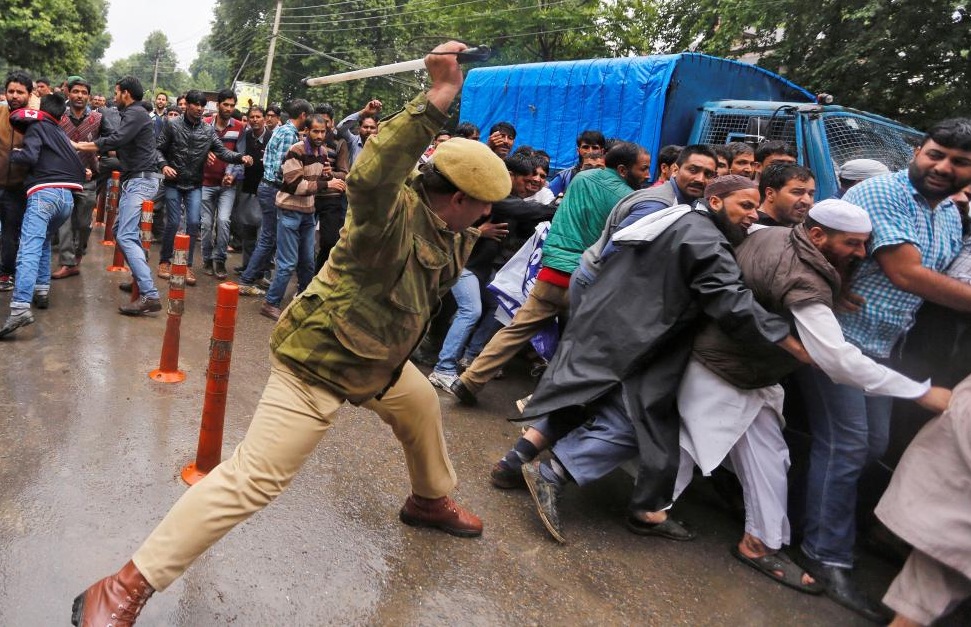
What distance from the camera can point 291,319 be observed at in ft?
8.22

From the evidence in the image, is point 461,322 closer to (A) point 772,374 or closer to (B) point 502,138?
(B) point 502,138

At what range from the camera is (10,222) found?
19.5ft

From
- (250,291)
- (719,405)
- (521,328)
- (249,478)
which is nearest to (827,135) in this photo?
(521,328)

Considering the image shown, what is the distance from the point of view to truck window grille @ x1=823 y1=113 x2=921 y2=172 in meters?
5.90

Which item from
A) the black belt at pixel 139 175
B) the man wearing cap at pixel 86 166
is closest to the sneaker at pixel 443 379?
the black belt at pixel 139 175

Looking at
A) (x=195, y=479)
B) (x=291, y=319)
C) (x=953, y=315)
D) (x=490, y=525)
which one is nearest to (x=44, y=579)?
(x=195, y=479)

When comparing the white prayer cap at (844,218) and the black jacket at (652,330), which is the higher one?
the white prayer cap at (844,218)

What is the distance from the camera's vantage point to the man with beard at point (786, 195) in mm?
3762

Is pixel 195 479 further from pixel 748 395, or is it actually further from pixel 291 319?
pixel 748 395

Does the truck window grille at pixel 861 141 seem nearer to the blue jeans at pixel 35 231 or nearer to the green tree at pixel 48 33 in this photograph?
the blue jeans at pixel 35 231

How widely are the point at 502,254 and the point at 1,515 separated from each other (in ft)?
12.5

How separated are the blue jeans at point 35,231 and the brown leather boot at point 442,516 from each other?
3784 millimetres

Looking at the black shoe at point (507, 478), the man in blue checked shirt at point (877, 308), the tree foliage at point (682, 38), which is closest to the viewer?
the man in blue checked shirt at point (877, 308)

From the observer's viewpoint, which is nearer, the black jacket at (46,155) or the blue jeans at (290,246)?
the black jacket at (46,155)
